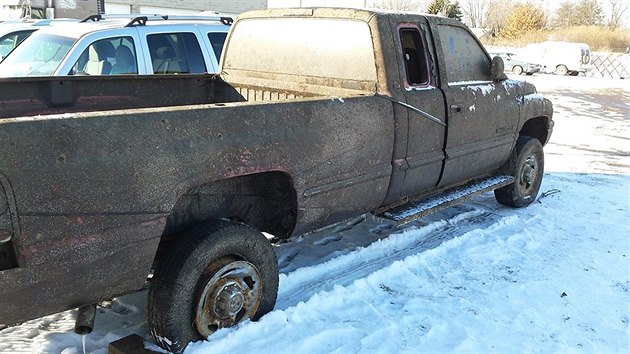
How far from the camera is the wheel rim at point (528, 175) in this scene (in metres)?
6.45

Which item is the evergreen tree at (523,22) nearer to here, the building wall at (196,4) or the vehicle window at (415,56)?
the building wall at (196,4)

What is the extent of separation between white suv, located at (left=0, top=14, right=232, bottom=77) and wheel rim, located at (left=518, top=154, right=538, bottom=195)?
4.01 metres

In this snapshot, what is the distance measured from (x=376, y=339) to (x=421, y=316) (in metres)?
0.47

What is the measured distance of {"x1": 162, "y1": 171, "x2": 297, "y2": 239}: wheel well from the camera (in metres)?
3.33

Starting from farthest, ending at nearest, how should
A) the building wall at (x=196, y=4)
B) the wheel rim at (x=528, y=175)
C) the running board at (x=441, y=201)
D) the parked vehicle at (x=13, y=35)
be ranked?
the building wall at (x=196, y=4), the parked vehicle at (x=13, y=35), the wheel rim at (x=528, y=175), the running board at (x=441, y=201)

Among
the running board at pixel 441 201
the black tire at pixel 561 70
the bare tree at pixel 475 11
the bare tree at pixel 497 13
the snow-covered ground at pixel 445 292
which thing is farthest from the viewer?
the bare tree at pixel 475 11

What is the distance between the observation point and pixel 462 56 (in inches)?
210

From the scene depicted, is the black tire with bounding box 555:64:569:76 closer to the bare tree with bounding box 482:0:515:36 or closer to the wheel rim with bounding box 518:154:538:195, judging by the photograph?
the wheel rim with bounding box 518:154:538:195

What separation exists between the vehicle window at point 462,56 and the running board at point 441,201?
40.8 inches

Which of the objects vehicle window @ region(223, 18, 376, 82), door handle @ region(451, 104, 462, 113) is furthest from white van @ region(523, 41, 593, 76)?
vehicle window @ region(223, 18, 376, 82)

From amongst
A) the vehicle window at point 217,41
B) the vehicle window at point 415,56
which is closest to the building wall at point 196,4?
the vehicle window at point 217,41

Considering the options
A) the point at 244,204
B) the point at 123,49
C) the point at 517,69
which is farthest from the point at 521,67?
the point at 244,204

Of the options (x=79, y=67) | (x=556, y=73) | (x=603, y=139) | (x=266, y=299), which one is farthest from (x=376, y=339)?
(x=556, y=73)

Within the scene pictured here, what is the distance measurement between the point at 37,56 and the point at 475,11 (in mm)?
80693
